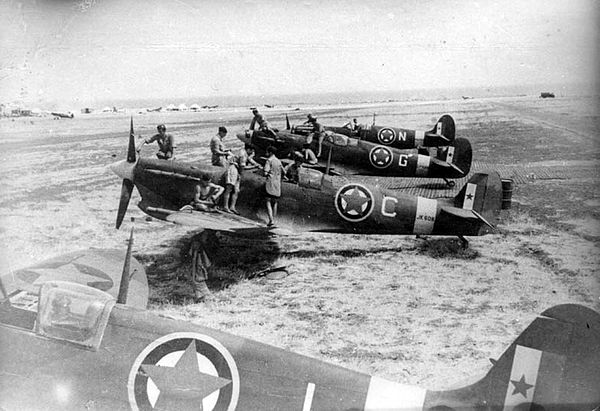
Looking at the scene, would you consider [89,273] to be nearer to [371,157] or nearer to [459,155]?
[371,157]

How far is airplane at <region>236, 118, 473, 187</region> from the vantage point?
9.54 metres

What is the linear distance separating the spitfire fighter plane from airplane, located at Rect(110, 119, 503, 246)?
139 inches

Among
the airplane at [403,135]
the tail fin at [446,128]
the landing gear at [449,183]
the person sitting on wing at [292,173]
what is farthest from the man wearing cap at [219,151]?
the tail fin at [446,128]

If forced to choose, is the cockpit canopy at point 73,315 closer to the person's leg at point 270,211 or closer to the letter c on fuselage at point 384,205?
the person's leg at point 270,211

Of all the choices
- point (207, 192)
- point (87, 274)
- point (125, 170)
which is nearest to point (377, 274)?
point (207, 192)

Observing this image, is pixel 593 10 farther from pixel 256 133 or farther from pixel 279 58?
pixel 256 133

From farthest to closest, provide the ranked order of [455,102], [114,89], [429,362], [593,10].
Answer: [455,102]
[114,89]
[593,10]
[429,362]

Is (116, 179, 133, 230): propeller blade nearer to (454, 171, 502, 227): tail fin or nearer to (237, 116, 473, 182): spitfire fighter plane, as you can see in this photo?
(237, 116, 473, 182): spitfire fighter plane

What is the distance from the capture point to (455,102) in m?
26.5

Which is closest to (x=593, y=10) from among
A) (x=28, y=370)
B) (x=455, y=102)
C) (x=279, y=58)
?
(x=279, y=58)

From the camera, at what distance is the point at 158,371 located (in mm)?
2844

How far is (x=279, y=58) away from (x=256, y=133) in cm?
348

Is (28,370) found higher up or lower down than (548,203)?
lower down

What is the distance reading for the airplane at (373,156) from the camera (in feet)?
31.3
